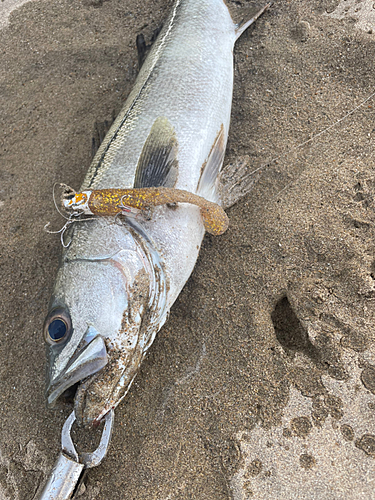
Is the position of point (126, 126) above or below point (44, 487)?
above

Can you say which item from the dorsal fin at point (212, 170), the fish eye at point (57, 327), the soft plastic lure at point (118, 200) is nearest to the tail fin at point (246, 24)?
the dorsal fin at point (212, 170)

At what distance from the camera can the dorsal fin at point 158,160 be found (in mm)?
2395

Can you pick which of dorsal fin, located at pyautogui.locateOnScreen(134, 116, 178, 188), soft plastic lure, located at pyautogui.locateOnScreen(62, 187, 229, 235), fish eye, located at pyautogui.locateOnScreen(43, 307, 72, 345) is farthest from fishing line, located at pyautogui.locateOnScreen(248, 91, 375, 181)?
fish eye, located at pyautogui.locateOnScreen(43, 307, 72, 345)

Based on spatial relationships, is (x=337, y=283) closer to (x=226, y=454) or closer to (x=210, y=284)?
(x=210, y=284)

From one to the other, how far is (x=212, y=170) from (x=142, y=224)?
81 cm

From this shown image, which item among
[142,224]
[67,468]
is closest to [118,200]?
[142,224]

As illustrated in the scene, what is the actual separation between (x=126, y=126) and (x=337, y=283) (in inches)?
77.7

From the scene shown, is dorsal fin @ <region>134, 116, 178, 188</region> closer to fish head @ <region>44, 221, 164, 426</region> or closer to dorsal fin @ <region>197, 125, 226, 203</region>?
dorsal fin @ <region>197, 125, 226, 203</region>

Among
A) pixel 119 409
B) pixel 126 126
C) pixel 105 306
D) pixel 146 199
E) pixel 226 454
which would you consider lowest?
pixel 226 454

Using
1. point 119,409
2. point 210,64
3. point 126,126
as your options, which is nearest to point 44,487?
point 119,409

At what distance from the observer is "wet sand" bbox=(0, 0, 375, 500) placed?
2.08 m

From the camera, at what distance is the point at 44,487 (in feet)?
6.08

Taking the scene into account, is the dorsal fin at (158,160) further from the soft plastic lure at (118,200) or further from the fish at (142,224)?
the soft plastic lure at (118,200)

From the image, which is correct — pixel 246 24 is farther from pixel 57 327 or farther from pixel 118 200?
pixel 57 327
